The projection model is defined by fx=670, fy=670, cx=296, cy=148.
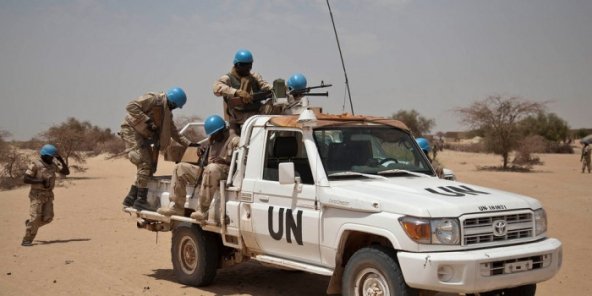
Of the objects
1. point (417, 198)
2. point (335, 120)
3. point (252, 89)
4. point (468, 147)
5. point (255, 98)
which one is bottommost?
point (417, 198)

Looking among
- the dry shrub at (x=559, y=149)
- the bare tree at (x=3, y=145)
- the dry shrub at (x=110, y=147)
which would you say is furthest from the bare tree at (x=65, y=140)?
the dry shrub at (x=559, y=149)

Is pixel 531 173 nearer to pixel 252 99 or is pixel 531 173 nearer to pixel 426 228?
pixel 252 99

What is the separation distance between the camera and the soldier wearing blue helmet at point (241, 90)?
9.42 metres

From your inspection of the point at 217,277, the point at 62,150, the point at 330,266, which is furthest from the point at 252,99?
the point at 62,150

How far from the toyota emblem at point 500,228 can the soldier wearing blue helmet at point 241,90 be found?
4.24 metres

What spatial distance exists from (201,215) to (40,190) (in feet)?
19.8

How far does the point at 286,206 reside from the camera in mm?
7090

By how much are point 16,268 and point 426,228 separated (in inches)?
280

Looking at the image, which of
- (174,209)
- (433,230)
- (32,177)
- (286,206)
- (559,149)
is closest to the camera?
(433,230)

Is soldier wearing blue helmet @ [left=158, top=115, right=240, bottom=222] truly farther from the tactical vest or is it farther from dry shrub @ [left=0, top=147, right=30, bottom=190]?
dry shrub @ [left=0, top=147, right=30, bottom=190]

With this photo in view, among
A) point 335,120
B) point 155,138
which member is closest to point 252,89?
point 155,138

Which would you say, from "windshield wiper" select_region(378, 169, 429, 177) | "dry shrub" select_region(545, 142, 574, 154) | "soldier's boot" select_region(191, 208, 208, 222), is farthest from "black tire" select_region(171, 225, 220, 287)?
"dry shrub" select_region(545, 142, 574, 154)

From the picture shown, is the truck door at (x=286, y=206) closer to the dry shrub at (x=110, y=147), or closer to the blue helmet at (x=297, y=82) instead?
the blue helmet at (x=297, y=82)

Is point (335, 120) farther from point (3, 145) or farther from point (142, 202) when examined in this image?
point (3, 145)
